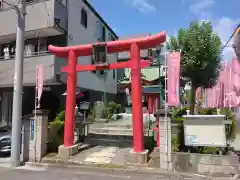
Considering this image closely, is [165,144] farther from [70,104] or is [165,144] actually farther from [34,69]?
[34,69]

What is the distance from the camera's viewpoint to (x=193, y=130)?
8.62 m

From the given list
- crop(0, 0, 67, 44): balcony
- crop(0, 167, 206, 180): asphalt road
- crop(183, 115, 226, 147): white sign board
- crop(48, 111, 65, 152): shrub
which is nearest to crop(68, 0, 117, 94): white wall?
crop(0, 0, 67, 44): balcony

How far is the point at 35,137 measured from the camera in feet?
33.1

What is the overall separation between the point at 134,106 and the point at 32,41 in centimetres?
1052

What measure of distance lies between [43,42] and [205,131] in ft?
39.9

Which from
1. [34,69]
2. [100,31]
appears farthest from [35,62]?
[100,31]

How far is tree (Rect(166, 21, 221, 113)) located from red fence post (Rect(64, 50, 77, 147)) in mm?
5931

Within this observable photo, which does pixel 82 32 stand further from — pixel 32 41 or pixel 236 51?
pixel 236 51

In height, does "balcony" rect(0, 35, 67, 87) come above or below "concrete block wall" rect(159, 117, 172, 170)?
above

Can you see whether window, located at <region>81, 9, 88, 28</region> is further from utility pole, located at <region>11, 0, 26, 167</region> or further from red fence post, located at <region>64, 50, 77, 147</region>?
utility pole, located at <region>11, 0, 26, 167</region>

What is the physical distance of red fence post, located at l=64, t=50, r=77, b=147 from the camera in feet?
33.3

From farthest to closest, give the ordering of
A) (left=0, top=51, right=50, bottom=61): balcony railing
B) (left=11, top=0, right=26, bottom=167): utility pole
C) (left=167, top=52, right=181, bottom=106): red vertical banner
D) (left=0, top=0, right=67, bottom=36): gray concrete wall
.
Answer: (left=0, top=51, right=50, bottom=61): balcony railing
(left=0, top=0, right=67, bottom=36): gray concrete wall
(left=11, top=0, right=26, bottom=167): utility pole
(left=167, top=52, right=181, bottom=106): red vertical banner

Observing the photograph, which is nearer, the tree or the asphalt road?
the asphalt road

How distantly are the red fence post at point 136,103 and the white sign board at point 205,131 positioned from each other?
1.63 m
